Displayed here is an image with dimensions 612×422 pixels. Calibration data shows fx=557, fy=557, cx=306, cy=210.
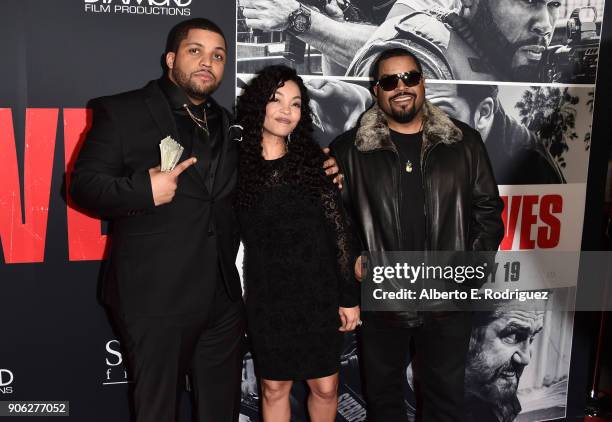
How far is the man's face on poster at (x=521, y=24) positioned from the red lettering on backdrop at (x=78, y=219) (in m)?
2.25

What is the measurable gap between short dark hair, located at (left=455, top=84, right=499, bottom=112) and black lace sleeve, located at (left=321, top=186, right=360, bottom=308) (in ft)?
3.92

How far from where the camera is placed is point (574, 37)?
3318 mm

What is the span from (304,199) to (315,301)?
1.46ft

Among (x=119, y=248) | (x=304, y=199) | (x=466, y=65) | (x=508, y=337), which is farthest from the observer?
(x=508, y=337)

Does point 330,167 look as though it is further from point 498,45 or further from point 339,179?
point 498,45

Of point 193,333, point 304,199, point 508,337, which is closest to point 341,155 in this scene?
point 304,199

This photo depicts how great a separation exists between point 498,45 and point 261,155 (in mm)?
1694

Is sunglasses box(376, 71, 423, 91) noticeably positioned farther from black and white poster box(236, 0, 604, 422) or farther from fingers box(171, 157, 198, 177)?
fingers box(171, 157, 198, 177)

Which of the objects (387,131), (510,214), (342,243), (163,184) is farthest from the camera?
(510,214)

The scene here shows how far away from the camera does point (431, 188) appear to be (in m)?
2.57

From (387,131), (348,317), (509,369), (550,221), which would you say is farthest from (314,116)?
(509,369)

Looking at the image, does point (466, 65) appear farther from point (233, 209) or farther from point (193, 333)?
point (193, 333)

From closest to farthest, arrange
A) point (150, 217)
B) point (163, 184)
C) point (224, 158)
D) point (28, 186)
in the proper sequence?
1. point (163, 184)
2. point (150, 217)
3. point (224, 158)
4. point (28, 186)

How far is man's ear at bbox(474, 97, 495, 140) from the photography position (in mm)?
3254
